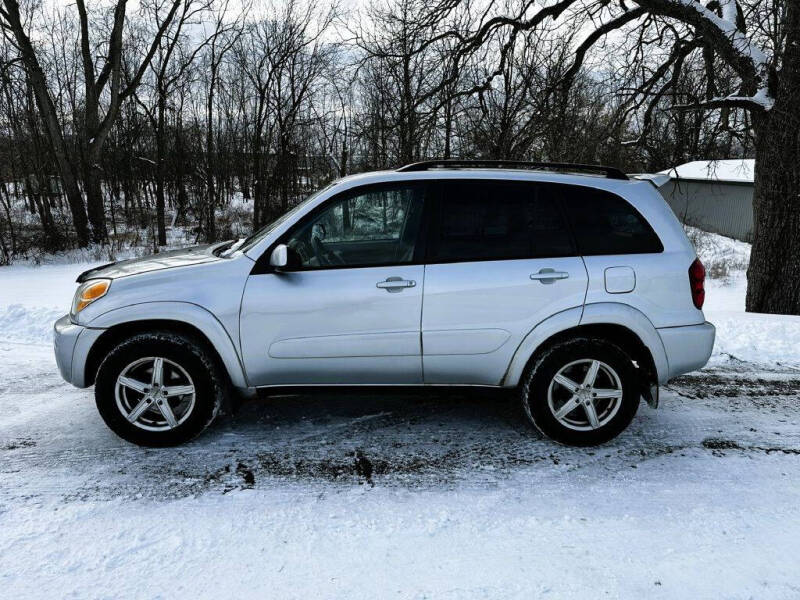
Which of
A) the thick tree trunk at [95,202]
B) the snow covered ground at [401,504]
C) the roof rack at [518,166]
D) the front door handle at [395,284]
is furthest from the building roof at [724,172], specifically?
Answer: the front door handle at [395,284]

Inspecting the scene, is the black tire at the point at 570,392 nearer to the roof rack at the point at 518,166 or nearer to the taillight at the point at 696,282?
the taillight at the point at 696,282

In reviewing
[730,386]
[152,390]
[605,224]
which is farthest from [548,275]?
[152,390]

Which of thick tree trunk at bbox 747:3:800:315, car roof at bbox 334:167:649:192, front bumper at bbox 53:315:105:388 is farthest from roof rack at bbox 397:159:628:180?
thick tree trunk at bbox 747:3:800:315

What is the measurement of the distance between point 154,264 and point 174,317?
0.59 metres

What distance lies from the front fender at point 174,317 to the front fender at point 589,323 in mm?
1886

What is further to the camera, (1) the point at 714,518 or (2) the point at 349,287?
(2) the point at 349,287

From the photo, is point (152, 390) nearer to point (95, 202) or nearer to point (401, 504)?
point (401, 504)

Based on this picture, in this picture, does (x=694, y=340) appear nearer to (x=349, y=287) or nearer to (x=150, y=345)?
(x=349, y=287)

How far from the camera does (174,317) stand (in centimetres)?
366

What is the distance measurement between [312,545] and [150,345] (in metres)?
1.70

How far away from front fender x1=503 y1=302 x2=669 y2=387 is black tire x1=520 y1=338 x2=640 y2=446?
94 mm

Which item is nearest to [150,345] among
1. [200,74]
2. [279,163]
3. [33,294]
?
[33,294]

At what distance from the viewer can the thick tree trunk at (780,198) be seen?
7.79 metres

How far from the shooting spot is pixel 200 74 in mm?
34000
